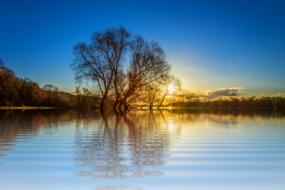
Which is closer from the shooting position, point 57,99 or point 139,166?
point 139,166

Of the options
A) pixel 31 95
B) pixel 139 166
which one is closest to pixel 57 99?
pixel 31 95

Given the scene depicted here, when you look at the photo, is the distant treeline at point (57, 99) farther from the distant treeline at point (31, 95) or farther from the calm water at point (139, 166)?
the calm water at point (139, 166)

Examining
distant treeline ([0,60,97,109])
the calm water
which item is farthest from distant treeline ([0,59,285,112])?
the calm water

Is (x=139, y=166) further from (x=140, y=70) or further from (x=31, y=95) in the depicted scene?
(x=31, y=95)

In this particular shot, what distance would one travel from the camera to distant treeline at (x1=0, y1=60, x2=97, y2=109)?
4962cm

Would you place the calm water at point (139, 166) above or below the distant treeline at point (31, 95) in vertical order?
below

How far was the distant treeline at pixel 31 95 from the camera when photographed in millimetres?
49625

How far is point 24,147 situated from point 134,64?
3102cm

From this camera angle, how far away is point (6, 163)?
484 centimetres

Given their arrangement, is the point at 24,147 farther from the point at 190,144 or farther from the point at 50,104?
the point at 50,104

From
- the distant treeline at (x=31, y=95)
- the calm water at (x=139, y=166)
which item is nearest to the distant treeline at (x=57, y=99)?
the distant treeline at (x=31, y=95)

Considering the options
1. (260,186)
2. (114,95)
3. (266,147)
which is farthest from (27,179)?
(114,95)

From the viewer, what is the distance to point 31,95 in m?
61.4

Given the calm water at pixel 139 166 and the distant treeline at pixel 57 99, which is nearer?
the calm water at pixel 139 166
